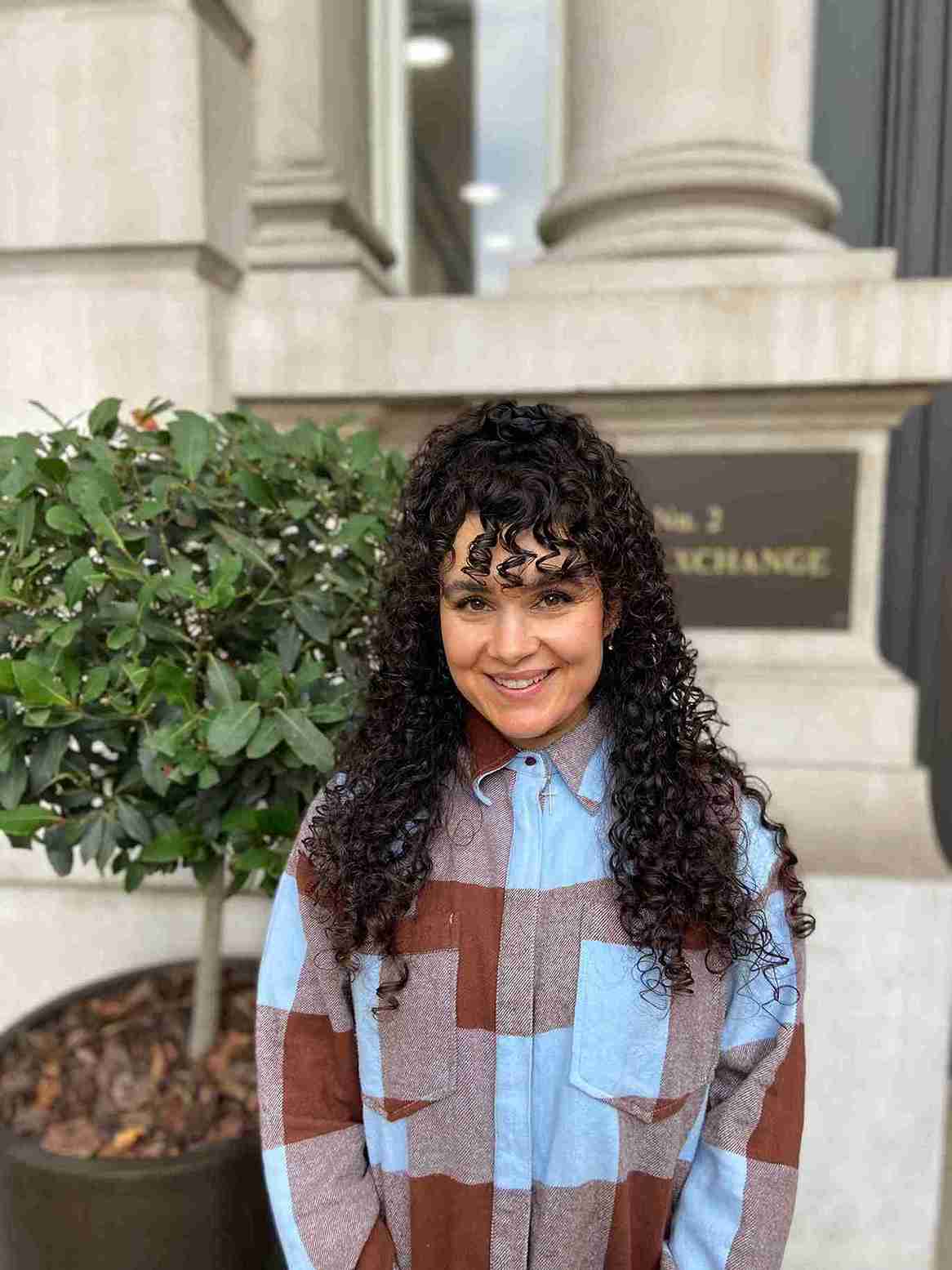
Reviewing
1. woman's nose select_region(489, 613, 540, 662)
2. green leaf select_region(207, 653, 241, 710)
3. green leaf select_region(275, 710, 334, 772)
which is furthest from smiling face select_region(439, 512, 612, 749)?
green leaf select_region(207, 653, 241, 710)

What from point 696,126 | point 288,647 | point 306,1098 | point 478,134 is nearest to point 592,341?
point 696,126

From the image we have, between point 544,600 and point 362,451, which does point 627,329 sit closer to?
point 362,451

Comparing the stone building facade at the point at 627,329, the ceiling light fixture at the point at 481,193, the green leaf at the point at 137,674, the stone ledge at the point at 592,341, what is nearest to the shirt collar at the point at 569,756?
the green leaf at the point at 137,674

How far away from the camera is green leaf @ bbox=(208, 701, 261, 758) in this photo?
1.53m

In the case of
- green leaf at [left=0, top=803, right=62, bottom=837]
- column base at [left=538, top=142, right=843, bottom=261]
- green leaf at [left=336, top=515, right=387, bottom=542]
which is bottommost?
green leaf at [left=0, top=803, right=62, bottom=837]

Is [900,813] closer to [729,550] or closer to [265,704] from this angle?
[729,550]

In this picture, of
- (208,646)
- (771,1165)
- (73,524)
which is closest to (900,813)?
(771,1165)

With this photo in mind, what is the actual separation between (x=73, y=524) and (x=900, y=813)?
2481 mm

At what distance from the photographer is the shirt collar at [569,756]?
4.21ft

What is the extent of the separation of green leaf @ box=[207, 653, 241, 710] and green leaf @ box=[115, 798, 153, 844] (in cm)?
32

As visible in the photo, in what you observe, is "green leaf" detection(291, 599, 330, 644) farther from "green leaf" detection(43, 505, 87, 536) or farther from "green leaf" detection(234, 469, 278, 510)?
"green leaf" detection(43, 505, 87, 536)

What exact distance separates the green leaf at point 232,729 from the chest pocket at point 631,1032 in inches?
25.9

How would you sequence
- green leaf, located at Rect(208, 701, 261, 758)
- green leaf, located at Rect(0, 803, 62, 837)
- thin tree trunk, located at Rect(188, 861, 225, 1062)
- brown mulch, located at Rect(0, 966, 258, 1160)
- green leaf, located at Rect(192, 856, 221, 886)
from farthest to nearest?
thin tree trunk, located at Rect(188, 861, 225, 1062) → brown mulch, located at Rect(0, 966, 258, 1160) → green leaf, located at Rect(192, 856, 221, 886) → green leaf, located at Rect(0, 803, 62, 837) → green leaf, located at Rect(208, 701, 261, 758)

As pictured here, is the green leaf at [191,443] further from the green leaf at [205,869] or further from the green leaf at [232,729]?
the green leaf at [205,869]
